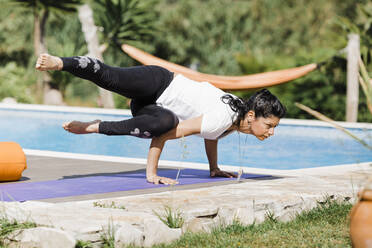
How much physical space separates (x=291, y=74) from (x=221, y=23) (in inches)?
498

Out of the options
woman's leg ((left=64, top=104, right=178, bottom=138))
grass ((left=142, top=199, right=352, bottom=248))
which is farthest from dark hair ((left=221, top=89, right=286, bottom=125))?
grass ((left=142, top=199, right=352, bottom=248))

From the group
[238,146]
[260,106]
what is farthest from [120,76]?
[238,146]

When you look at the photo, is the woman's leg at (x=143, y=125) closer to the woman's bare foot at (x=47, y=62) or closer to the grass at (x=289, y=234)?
the woman's bare foot at (x=47, y=62)

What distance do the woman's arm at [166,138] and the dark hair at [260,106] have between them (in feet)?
1.08

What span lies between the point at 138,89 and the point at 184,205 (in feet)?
5.23

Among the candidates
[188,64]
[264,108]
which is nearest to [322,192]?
[264,108]

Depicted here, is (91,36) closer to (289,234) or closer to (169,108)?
(169,108)

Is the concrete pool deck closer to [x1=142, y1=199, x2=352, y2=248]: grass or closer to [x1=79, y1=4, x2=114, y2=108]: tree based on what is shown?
[x1=142, y1=199, x2=352, y2=248]: grass

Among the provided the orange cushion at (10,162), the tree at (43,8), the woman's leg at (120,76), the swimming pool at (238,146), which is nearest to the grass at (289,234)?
the woman's leg at (120,76)

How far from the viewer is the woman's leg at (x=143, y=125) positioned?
227 inches

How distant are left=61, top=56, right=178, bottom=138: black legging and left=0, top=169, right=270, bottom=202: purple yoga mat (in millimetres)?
477

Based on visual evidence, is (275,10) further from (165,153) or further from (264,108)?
(264,108)

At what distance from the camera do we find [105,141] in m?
12.4

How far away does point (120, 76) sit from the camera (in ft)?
18.7
